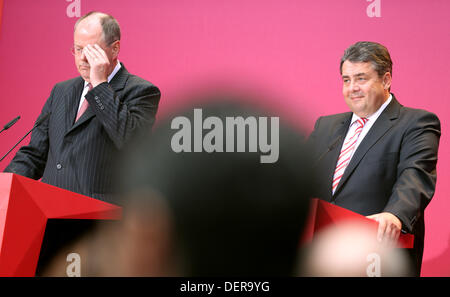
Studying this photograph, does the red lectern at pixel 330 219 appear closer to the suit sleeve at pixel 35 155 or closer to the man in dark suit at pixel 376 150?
the man in dark suit at pixel 376 150

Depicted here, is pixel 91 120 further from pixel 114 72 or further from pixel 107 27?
pixel 107 27

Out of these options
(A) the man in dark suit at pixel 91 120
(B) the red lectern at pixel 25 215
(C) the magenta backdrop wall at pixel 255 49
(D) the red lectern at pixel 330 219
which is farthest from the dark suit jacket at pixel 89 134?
(D) the red lectern at pixel 330 219

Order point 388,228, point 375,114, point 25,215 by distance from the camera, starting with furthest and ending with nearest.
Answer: point 375,114
point 388,228
point 25,215

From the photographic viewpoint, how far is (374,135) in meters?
1.86

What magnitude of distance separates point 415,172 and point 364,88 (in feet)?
A: 1.38

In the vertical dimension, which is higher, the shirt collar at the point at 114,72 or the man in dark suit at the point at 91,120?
the shirt collar at the point at 114,72

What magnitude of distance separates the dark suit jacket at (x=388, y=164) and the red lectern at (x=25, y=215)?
939 mm

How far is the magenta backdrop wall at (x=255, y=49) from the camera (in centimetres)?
242

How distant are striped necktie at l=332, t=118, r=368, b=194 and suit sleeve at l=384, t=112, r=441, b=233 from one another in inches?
6.8

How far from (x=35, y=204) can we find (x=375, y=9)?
71.7 inches

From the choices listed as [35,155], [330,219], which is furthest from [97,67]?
[330,219]

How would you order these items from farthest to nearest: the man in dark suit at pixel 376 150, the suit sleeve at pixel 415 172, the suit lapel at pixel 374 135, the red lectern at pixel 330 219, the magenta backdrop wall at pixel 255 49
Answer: the magenta backdrop wall at pixel 255 49 → the suit lapel at pixel 374 135 → the man in dark suit at pixel 376 150 → the suit sleeve at pixel 415 172 → the red lectern at pixel 330 219
